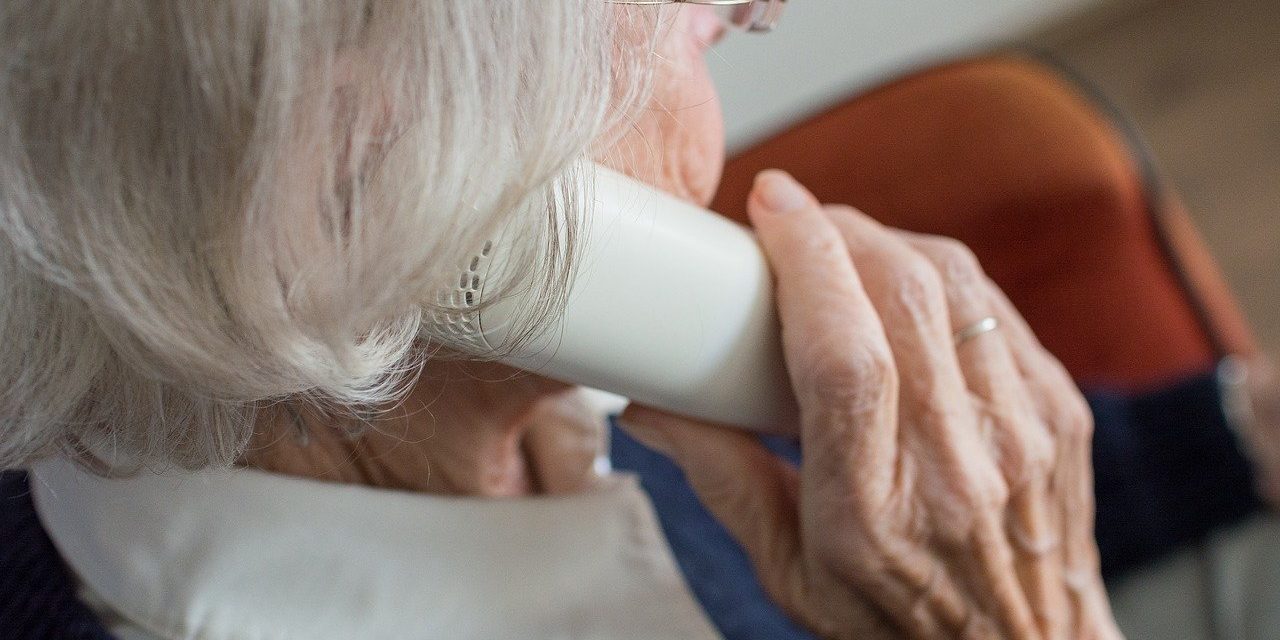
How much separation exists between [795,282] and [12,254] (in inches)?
16.3

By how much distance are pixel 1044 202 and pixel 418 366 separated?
742 millimetres

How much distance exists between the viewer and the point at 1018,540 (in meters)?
0.77

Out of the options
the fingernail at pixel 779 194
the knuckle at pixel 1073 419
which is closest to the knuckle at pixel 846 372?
the fingernail at pixel 779 194

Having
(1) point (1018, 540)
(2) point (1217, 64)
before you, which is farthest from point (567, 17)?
(2) point (1217, 64)

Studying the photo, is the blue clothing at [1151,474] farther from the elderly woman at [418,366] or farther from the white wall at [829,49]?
the white wall at [829,49]

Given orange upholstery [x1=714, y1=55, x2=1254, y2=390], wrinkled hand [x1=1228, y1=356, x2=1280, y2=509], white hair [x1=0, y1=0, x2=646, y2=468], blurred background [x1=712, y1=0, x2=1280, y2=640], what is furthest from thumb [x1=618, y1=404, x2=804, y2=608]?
blurred background [x1=712, y1=0, x2=1280, y2=640]

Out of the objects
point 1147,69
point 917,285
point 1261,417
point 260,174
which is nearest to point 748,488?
point 917,285

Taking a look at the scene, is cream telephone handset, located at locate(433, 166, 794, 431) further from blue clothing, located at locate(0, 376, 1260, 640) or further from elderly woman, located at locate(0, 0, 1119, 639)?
blue clothing, located at locate(0, 376, 1260, 640)

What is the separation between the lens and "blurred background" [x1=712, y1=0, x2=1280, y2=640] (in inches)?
71.6

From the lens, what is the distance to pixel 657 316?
573mm

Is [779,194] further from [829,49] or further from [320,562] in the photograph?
[829,49]

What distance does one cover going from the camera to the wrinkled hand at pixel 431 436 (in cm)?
62

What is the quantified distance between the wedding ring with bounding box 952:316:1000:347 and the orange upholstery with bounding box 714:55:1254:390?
1.20 feet

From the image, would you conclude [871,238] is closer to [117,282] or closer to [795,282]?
[795,282]
